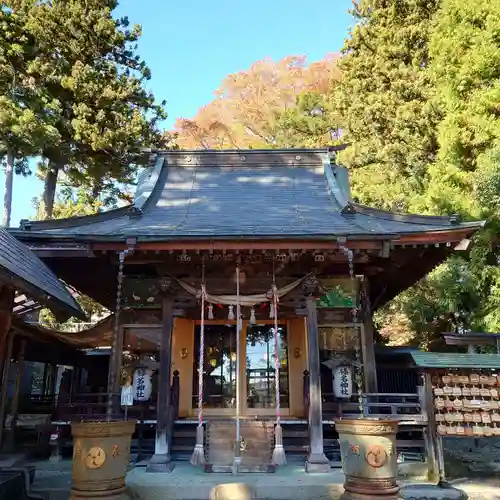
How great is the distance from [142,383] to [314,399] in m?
3.08

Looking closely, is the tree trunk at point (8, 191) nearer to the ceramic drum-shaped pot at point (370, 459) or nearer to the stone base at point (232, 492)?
the stone base at point (232, 492)

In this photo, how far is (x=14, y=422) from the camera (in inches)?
327

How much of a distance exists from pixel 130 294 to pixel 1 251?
11.1 ft

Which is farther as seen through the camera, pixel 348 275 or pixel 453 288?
pixel 453 288

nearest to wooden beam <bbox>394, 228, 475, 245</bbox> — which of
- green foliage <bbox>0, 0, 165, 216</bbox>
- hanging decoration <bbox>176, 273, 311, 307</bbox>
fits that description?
hanging decoration <bbox>176, 273, 311, 307</bbox>

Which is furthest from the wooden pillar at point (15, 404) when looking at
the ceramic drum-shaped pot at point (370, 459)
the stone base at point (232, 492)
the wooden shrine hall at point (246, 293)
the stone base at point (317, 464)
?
the ceramic drum-shaped pot at point (370, 459)

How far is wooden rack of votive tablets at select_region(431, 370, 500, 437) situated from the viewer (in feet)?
21.3

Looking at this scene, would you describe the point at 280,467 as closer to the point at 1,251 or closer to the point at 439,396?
the point at 439,396

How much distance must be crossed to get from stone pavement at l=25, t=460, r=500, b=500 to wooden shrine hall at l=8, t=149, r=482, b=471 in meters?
0.39

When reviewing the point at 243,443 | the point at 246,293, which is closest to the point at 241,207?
the point at 246,293

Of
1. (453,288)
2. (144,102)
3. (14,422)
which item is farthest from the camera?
(144,102)

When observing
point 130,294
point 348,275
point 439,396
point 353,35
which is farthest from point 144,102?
point 439,396

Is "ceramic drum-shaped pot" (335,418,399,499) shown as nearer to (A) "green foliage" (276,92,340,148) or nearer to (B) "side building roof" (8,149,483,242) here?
(B) "side building roof" (8,149,483,242)

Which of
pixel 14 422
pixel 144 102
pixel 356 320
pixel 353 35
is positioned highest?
pixel 353 35
